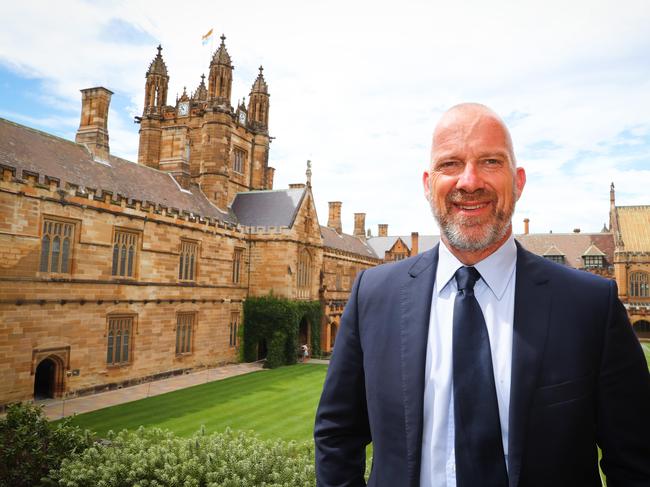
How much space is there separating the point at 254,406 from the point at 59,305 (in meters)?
7.43

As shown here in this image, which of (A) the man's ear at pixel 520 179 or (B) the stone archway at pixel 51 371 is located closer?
(A) the man's ear at pixel 520 179

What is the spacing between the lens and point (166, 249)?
844 inches

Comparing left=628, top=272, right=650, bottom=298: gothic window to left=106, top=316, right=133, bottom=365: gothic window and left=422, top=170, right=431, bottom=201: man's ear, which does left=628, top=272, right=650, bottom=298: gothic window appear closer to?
left=106, top=316, right=133, bottom=365: gothic window

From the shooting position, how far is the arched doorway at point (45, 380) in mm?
16812

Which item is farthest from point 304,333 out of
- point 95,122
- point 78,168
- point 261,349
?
point 95,122

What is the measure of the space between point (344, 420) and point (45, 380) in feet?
60.2

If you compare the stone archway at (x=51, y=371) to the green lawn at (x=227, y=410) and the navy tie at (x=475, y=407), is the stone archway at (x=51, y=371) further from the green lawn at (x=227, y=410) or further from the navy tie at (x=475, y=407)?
the navy tie at (x=475, y=407)

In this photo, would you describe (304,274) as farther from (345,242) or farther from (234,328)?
(345,242)

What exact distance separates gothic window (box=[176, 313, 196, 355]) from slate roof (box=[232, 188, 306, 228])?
764 cm

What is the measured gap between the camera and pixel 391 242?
53.2 m

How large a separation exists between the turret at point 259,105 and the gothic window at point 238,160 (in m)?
3.10

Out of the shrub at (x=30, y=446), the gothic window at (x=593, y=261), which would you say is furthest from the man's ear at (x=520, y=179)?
the gothic window at (x=593, y=261)

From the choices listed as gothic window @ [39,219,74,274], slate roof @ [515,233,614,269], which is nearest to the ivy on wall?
gothic window @ [39,219,74,274]

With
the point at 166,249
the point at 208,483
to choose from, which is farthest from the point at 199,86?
the point at 208,483
